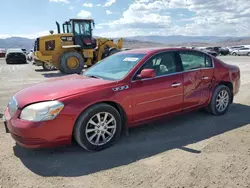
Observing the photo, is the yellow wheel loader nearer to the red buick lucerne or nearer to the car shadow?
the red buick lucerne

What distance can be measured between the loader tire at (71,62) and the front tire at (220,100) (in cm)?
939

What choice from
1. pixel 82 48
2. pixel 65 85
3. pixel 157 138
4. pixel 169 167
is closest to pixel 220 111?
pixel 157 138

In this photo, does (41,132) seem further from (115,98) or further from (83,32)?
(83,32)

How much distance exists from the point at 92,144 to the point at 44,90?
3.50ft

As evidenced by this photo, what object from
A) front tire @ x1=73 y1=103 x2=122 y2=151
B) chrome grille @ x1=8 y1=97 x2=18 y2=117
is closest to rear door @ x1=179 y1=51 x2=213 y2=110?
front tire @ x1=73 y1=103 x2=122 y2=151

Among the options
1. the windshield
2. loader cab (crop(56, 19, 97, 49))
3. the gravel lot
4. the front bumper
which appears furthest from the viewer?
loader cab (crop(56, 19, 97, 49))

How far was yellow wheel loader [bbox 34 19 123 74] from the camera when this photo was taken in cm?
1323

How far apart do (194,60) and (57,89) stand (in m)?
2.69

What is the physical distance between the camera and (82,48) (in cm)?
1433

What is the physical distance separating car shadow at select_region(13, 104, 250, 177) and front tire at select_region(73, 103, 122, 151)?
13cm

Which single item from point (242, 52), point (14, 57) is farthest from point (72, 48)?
point (242, 52)

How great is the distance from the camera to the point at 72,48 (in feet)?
45.2

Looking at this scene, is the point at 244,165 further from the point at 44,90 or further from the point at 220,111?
the point at 44,90

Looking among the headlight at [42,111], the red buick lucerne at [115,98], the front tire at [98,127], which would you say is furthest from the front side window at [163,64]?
the headlight at [42,111]
